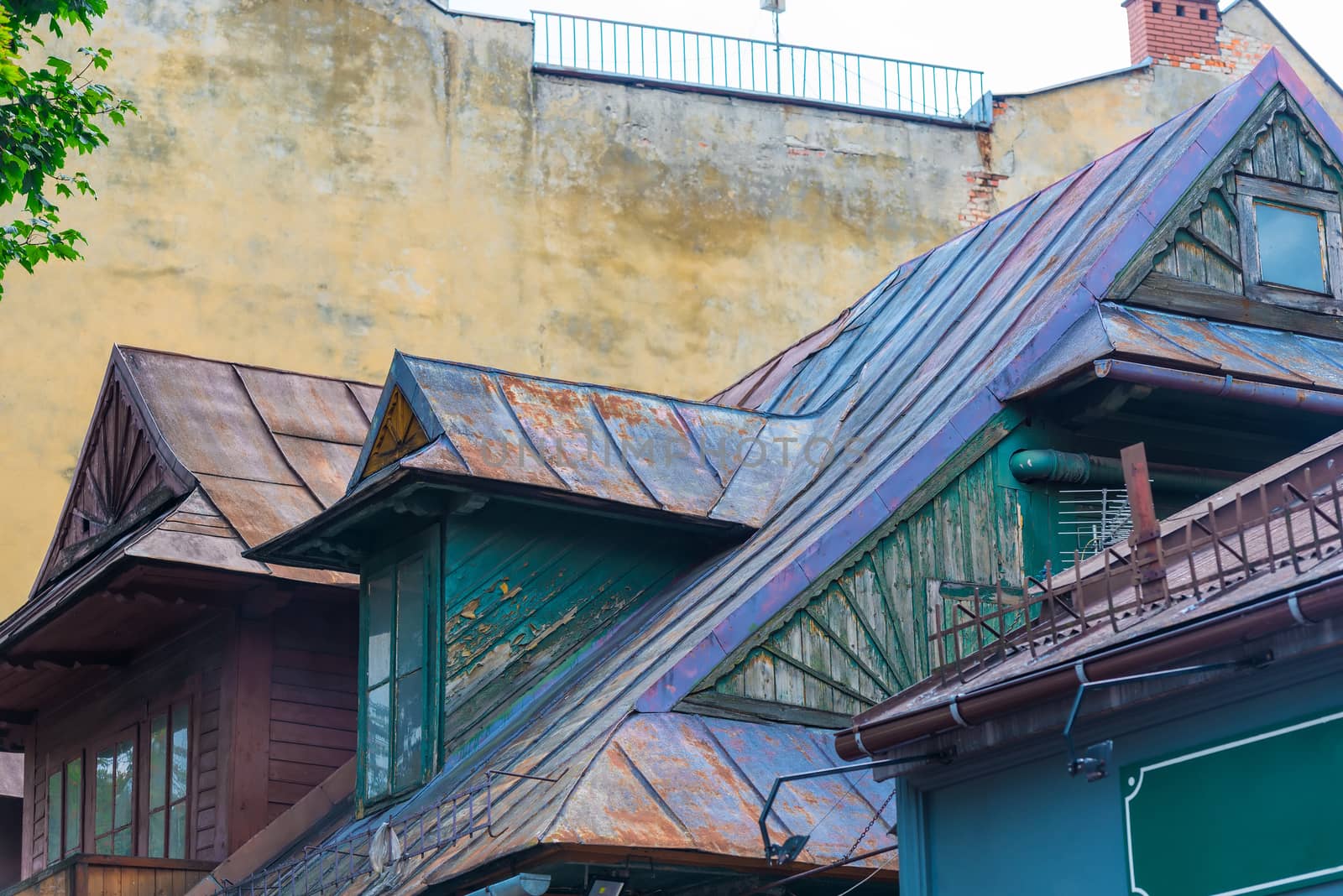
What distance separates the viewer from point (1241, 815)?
8.61 metres

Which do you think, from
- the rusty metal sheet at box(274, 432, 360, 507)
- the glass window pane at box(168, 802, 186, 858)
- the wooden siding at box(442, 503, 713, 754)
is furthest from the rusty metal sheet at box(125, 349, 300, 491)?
the wooden siding at box(442, 503, 713, 754)

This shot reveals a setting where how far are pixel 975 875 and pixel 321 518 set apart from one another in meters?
6.29

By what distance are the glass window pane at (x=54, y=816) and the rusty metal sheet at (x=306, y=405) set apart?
12.4 feet

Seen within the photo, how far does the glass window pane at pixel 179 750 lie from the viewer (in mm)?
17125

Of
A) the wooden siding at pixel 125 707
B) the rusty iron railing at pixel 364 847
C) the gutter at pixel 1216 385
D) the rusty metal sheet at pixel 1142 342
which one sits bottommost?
the rusty iron railing at pixel 364 847

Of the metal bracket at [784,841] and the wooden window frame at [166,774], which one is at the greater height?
the wooden window frame at [166,774]

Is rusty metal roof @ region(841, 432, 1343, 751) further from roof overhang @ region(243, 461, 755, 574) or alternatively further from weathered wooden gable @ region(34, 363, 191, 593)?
weathered wooden gable @ region(34, 363, 191, 593)

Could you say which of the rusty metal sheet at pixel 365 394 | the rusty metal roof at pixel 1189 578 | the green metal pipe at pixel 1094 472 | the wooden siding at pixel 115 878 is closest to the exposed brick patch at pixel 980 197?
the rusty metal sheet at pixel 365 394

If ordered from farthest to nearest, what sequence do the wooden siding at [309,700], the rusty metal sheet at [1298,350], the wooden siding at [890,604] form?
1. the wooden siding at [309,700]
2. the rusty metal sheet at [1298,350]
3. the wooden siding at [890,604]

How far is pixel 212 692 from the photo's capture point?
17.0 meters

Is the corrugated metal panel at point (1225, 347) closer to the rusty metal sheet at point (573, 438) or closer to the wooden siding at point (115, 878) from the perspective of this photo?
the rusty metal sheet at point (573, 438)

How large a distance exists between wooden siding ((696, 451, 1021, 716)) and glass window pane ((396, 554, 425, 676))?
2648 mm

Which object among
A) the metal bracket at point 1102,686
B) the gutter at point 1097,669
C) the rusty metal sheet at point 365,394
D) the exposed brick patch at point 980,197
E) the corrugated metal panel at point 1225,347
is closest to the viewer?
the gutter at point 1097,669

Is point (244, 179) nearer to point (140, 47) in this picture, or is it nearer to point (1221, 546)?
point (140, 47)
